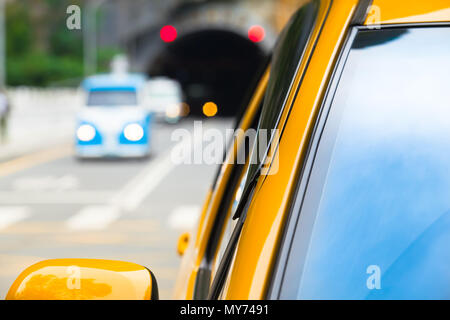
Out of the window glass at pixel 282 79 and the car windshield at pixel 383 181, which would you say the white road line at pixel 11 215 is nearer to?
the window glass at pixel 282 79

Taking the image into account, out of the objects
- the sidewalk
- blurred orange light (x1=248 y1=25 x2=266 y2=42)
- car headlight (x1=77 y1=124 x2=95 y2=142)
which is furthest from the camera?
the sidewalk

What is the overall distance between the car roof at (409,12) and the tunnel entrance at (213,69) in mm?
51203

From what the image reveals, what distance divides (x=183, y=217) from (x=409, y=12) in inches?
332

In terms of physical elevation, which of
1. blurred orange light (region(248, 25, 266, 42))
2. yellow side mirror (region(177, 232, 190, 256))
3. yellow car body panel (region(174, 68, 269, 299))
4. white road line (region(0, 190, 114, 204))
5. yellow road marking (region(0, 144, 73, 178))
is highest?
blurred orange light (region(248, 25, 266, 42))

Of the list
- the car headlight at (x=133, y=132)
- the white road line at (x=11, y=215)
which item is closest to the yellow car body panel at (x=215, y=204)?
the white road line at (x=11, y=215)

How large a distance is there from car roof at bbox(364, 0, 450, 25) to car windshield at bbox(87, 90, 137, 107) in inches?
683

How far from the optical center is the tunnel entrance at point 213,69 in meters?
53.7

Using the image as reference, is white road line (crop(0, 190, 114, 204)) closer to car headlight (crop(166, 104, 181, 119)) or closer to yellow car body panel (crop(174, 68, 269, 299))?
yellow car body panel (crop(174, 68, 269, 299))

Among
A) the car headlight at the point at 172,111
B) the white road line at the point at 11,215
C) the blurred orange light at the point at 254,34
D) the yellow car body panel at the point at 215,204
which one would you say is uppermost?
the blurred orange light at the point at 254,34

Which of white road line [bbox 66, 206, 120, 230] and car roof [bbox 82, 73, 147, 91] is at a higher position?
car roof [bbox 82, 73, 147, 91]

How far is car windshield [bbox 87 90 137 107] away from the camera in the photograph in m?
18.8

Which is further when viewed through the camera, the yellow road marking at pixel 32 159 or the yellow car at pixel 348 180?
the yellow road marking at pixel 32 159

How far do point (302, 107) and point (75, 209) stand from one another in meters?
9.36

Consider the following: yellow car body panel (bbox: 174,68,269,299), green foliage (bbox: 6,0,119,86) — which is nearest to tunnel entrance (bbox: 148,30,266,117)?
green foliage (bbox: 6,0,119,86)
